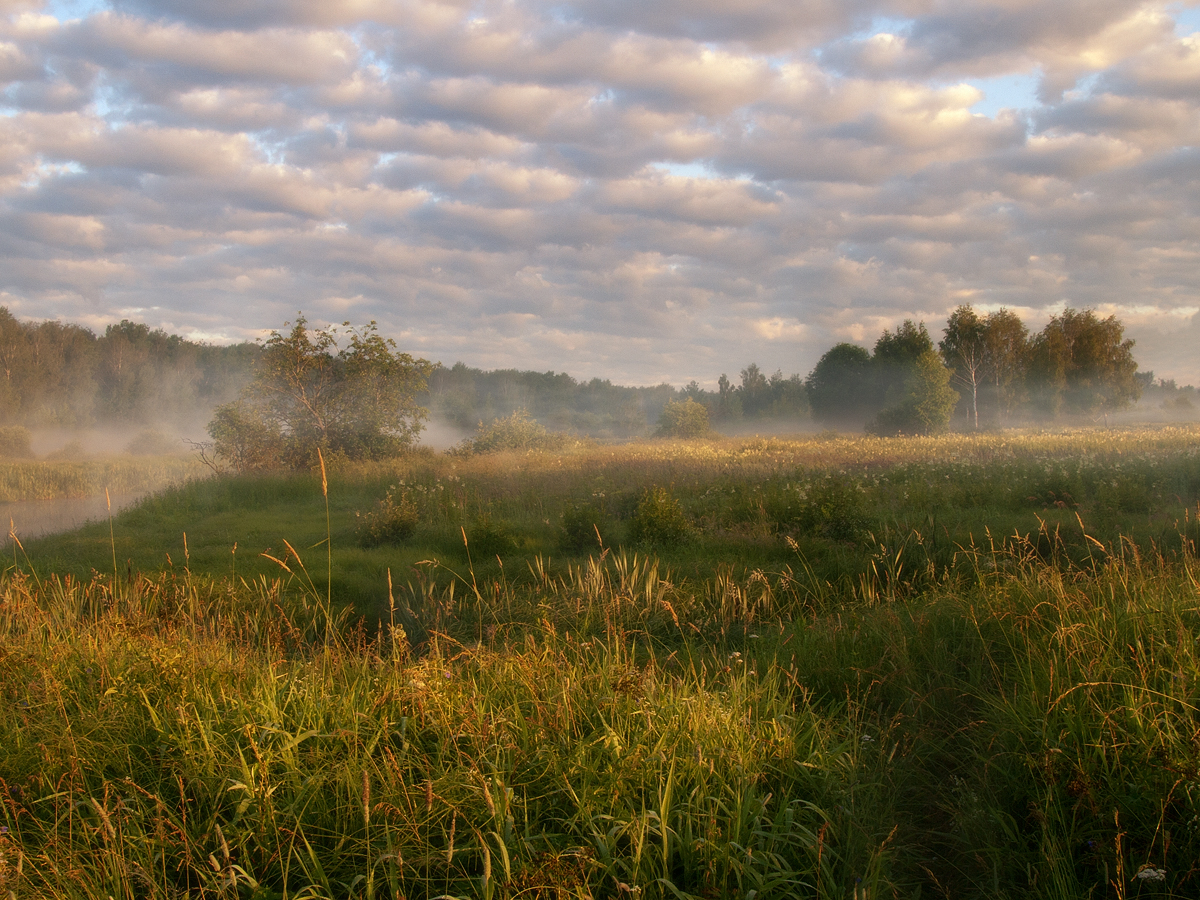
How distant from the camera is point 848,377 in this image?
5878cm

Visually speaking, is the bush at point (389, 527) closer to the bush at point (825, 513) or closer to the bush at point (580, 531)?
the bush at point (580, 531)

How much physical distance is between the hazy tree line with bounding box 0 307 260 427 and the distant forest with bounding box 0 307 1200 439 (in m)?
0.09

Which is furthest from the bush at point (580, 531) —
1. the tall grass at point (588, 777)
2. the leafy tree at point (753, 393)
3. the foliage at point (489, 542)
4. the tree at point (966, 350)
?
the leafy tree at point (753, 393)

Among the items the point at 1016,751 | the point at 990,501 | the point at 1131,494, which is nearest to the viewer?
the point at 1016,751

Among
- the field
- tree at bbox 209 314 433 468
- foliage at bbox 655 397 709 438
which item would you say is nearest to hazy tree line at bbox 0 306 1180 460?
tree at bbox 209 314 433 468

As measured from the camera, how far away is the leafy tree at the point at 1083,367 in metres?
46.2

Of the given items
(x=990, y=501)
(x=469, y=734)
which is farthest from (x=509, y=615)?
(x=990, y=501)

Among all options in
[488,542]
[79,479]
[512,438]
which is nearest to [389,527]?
[488,542]

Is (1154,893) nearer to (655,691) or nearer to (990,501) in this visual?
(655,691)

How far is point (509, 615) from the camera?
6.68m

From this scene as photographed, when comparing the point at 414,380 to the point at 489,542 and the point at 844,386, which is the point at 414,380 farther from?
the point at 844,386

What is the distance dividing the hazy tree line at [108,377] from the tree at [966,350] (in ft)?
156

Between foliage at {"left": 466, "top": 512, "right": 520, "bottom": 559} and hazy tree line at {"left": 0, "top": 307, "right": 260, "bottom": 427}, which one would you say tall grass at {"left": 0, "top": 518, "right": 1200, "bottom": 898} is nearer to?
foliage at {"left": 466, "top": 512, "right": 520, "bottom": 559}

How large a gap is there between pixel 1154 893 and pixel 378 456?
24561 millimetres
